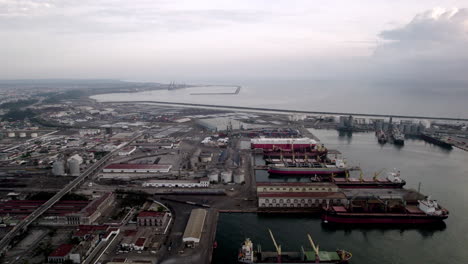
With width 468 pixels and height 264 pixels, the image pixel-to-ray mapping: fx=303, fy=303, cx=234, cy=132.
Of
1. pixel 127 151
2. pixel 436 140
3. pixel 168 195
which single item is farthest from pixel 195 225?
pixel 436 140

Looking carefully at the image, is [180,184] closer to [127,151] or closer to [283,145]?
[127,151]

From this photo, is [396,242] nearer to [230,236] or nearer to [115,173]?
[230,236]

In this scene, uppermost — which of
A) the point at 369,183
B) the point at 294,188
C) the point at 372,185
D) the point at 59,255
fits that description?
the point at 294,188

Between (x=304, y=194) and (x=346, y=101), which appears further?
(x=346, y=101)

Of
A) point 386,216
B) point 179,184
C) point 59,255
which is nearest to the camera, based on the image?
point 59,255

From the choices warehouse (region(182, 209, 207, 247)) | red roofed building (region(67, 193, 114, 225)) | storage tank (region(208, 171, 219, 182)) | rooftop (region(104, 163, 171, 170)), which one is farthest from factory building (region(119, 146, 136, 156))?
warehouse (region(182, 209, 207, 247))

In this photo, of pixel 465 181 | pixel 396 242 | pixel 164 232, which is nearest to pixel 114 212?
pixel 164 232

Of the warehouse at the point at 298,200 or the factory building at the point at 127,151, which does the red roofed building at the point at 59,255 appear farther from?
the factory building at the point at 127,151
